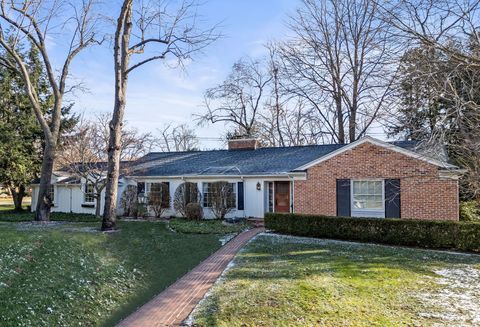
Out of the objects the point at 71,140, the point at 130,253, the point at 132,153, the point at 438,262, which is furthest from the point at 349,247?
the point at 71,140

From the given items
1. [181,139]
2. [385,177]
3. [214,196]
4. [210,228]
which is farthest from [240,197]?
[181,139]

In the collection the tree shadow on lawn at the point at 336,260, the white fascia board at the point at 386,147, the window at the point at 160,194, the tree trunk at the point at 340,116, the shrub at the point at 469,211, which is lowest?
the tree shadow on lawn at the point at 336,260

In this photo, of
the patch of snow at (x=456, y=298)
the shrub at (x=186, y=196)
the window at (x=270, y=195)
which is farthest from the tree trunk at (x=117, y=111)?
the patch of snow at (x=456, y=298)

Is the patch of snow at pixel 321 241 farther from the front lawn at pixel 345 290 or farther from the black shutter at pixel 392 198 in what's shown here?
the black shutter at pixel 392 198

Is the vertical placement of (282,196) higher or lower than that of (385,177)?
lower

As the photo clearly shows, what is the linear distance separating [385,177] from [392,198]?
0.87 meters

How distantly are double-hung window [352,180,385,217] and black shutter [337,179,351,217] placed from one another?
0.24m

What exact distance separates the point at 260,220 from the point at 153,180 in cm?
711

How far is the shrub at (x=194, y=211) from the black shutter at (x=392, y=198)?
9.10 meters

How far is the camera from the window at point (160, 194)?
2088 cm

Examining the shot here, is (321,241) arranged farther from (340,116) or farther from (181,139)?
(181,139)

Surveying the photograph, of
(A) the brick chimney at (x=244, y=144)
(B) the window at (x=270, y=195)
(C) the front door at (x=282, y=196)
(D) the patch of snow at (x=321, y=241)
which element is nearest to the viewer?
(D) the patch of snow at (x=321, y=241)

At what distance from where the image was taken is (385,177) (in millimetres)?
14812

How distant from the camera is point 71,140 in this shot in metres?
24.7
